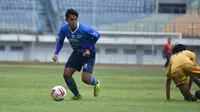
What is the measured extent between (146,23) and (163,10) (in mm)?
4347

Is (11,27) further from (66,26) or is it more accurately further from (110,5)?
(66,26)

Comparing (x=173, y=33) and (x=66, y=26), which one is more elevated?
(x=66, y=26)

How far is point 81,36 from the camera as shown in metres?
14.5

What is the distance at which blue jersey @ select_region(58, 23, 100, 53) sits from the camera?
1445 cm

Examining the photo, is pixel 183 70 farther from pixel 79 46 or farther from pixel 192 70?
pixel 79 46

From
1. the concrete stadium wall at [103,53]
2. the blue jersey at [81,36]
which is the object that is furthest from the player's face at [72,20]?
the concrete stadium wall at [103,53]

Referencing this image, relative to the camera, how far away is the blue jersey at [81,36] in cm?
1445

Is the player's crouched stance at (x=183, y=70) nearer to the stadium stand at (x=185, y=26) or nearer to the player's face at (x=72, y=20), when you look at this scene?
the player's face at (x=72, y=20)

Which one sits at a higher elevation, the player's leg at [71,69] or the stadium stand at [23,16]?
the player's leg at [71,69]

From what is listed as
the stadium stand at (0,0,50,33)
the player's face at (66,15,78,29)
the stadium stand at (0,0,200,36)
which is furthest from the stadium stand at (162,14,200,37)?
the player's face at (66,15,78,29)

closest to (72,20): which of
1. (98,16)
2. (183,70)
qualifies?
(183,70)

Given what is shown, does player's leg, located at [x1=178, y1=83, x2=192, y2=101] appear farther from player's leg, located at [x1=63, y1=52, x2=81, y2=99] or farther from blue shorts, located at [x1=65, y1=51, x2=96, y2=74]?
player's leg, located at [x1=63, y1=52, x2=81, y2=99]

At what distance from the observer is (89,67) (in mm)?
14703

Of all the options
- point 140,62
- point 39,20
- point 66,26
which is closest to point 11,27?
point 39,20
